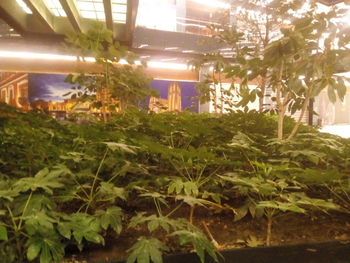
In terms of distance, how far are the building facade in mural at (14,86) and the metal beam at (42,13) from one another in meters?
1.30

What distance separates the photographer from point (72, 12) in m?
5.00

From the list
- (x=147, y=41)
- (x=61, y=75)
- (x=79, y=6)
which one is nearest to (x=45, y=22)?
(x=79, y=6)

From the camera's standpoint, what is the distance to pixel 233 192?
1711 millimetres

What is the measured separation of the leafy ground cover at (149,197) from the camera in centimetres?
102

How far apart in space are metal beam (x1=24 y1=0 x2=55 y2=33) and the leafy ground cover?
11.6ft

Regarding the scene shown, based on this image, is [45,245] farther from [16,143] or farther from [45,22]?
[45,22]

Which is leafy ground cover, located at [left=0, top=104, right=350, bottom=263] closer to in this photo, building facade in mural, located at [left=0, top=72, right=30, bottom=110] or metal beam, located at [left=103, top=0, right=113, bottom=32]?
metal beam, located at [left=103, top=0, right=113, bottom=32]

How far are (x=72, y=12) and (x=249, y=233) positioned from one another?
199 inches

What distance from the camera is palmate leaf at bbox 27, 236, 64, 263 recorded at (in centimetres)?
92

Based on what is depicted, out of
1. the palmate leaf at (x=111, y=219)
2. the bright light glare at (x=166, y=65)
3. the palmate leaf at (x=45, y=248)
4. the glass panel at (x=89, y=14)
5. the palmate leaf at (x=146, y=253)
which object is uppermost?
the glass panel at (x=89, y=14)

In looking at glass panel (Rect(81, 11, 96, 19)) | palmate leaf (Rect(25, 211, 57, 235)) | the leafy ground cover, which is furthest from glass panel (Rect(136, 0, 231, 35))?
palmate leaf (Rect(25, 211, 57, 235))

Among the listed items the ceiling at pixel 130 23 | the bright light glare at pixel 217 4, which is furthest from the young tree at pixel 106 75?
the bright light glare at pixel 217 4

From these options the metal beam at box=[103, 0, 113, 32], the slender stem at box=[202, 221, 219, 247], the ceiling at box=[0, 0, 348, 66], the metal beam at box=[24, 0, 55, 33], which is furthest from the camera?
the ceiling at box=[0, 0, 348, 66]

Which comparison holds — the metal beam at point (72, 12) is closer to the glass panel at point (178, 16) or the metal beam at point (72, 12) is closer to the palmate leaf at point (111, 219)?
the glass panel at point (178, 16)
